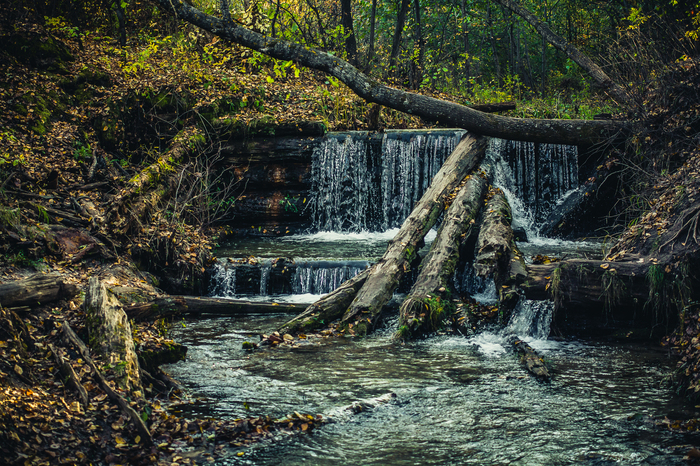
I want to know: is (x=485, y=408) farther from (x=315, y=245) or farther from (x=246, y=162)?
(x=246, y=162)

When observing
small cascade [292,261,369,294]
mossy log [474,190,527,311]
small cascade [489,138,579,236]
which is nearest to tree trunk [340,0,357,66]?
small cascade [489,138,579,236]

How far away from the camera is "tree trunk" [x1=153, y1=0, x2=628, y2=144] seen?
978 cm

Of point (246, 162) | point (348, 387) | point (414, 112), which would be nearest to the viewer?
point (348, 387)

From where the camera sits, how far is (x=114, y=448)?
3875 millimetres

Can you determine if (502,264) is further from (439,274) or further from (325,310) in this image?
(325,310)

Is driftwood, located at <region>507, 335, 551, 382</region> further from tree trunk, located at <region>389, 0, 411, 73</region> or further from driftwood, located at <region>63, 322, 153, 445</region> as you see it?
tree trunk, located at <region>389, 0, 411, 73</region>

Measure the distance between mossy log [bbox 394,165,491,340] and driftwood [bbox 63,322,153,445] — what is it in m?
3.73

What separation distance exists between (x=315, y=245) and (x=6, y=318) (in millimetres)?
7953

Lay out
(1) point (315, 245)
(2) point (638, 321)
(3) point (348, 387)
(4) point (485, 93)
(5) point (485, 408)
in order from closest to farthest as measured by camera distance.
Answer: (5) point (485, 408), (3) point (348, 387), (2) point (638, 321), (1) point (315, 245), (4) point (485, 93)

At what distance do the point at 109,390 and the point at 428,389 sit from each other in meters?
2.95

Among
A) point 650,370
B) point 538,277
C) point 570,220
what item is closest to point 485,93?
point 570,220

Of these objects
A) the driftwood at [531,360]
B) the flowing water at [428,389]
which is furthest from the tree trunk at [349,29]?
the driftwood at [531,360]

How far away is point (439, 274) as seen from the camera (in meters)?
7.99

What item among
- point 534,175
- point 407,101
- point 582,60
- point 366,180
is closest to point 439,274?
point 407,101
